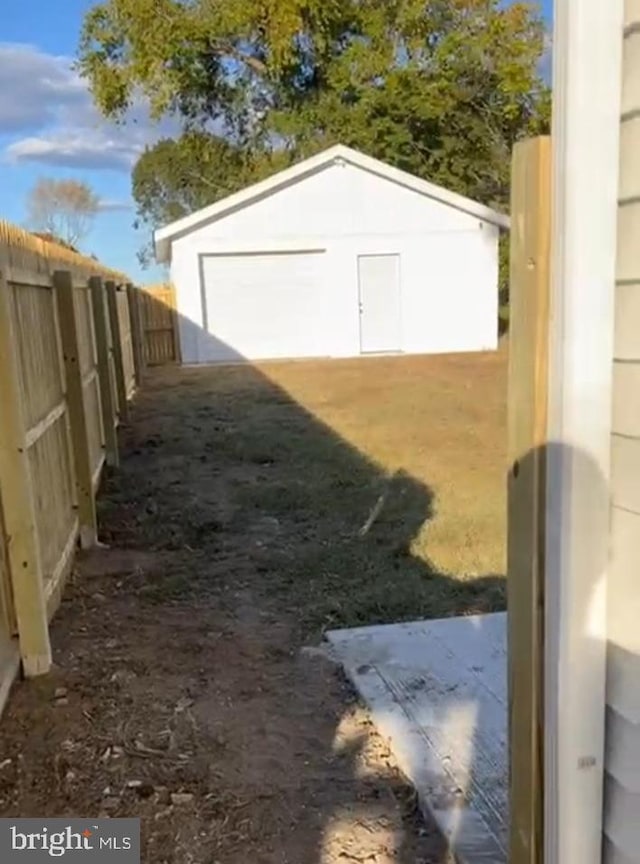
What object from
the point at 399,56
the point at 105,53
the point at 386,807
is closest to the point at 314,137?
the point at 399,56

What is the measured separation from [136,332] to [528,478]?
47.1 feet

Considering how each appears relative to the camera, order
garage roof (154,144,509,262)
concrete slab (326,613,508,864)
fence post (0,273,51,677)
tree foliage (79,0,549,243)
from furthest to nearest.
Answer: tree foliage (79,0,549,243) → garage roof (154,144,509,262) → fence post (0,273,51,677) → concrete slab (326,613,508,864)

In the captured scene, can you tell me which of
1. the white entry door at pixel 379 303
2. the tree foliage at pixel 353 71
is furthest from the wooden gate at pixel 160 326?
the tree foliage at pixel 353 71

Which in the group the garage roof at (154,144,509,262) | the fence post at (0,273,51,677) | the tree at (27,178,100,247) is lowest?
the fence post at (0,273,51,677)

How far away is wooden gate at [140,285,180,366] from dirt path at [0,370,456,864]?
42.9 ft

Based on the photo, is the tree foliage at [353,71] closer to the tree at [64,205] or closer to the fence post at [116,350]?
the tree at [64,205]

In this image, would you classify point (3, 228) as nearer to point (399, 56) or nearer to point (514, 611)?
point (514, 611)

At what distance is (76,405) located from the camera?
5324 millimetres

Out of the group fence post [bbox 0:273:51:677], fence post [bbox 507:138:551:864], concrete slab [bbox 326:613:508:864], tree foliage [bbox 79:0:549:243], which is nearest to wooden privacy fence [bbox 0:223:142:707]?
fence post [bbox 0:273:51:677]

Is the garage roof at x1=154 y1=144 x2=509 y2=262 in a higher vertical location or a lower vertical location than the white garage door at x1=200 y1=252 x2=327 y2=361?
higher

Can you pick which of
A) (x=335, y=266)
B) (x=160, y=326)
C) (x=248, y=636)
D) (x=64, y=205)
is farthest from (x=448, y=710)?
(x=64, y=205)

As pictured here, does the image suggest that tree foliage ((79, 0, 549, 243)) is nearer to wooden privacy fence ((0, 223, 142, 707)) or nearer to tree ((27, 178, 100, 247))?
tree ((27, 178, 100, 247))

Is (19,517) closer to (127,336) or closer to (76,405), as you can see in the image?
(76,405)

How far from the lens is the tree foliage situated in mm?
23844
